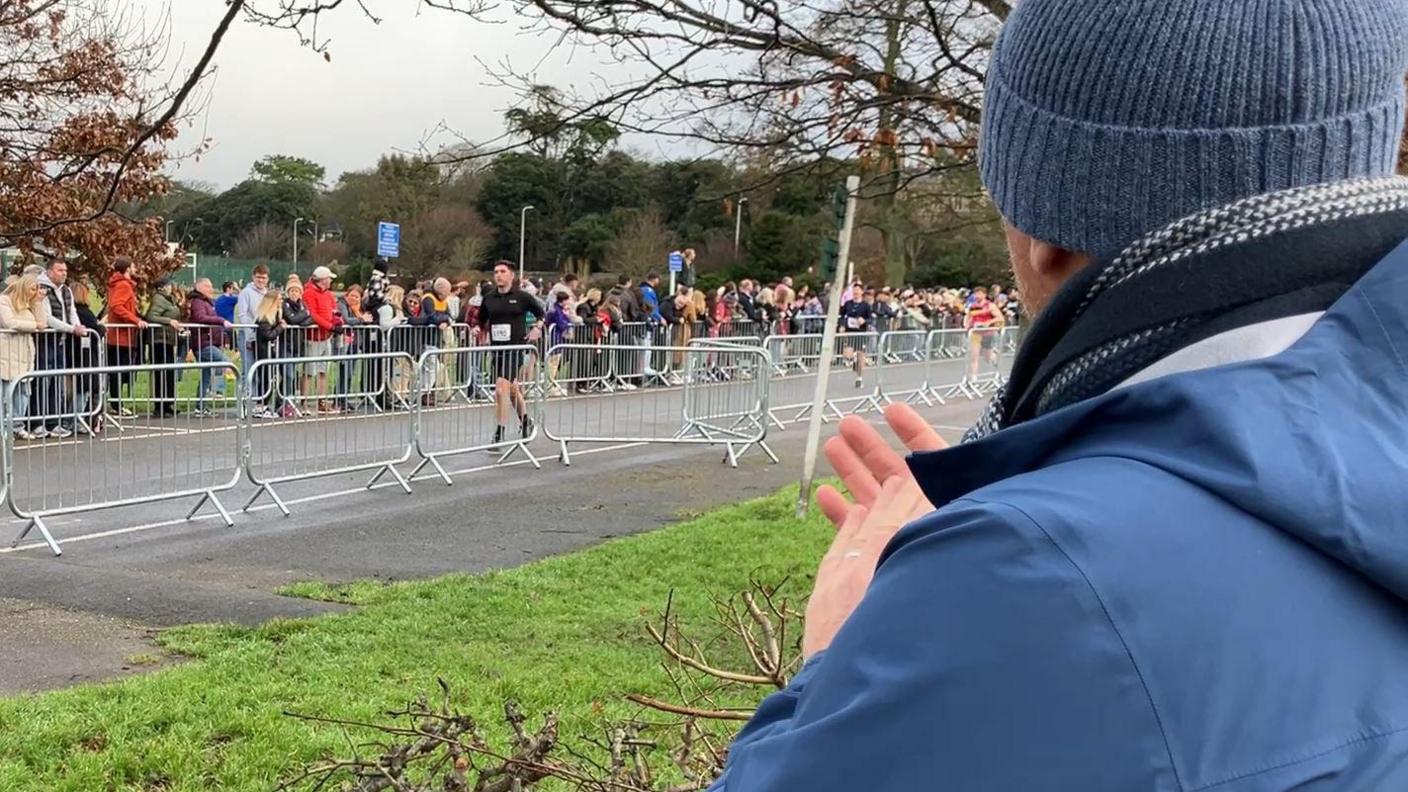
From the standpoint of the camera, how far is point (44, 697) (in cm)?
509

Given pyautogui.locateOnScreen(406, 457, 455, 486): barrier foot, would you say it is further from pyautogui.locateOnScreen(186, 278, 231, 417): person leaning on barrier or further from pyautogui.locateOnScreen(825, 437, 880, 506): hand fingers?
pyautogui.locateOnScreen(825, 437, 880, 506): hand fingers

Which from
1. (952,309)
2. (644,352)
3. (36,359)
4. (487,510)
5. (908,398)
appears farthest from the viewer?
(952,309)

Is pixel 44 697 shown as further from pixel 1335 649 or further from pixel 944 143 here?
pixel 1335 649

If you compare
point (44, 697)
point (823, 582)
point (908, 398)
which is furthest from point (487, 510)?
point (908, 398)

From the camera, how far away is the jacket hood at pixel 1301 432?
2.99 ft

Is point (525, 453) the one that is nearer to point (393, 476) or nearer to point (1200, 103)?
point (393, 476)

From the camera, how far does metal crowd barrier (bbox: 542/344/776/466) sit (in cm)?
1364

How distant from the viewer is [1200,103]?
3.60 ft

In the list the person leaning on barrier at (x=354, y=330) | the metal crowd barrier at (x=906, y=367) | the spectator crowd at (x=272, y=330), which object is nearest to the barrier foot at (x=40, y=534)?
the spectator crowd at (x=272, y=330)

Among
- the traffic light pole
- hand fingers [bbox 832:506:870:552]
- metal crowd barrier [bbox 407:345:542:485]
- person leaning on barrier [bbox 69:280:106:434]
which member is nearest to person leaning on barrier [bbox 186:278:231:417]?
person leaning on barrier [bbox 69:280:106:434]

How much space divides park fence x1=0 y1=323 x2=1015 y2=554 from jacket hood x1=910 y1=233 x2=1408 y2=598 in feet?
27.7

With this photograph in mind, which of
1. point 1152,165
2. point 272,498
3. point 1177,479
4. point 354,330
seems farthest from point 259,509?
point 1177,479

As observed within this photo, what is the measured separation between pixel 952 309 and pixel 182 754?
94.6 feet

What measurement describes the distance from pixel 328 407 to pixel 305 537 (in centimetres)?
215
